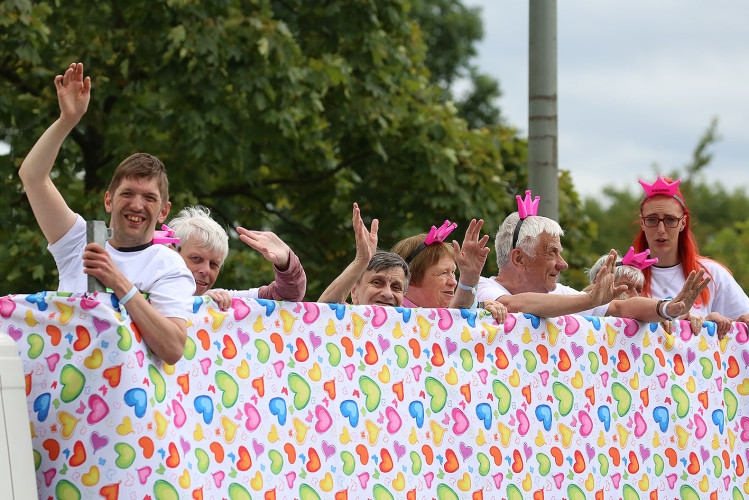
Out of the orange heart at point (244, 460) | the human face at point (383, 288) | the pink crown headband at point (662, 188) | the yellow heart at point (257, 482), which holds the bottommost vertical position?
the yellow heart at point (257, 482)

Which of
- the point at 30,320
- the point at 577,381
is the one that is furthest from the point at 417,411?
the point at 30,320

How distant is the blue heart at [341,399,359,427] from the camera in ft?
12.5

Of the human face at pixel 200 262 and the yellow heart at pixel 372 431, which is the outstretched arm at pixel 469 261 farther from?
→ the human face at pixel 200 262

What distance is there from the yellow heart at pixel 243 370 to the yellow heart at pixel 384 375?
1.82 feet

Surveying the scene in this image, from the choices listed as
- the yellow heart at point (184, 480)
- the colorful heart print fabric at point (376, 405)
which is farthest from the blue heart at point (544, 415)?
the yellow heart at point (184, 480)

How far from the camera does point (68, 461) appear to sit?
3.14 m

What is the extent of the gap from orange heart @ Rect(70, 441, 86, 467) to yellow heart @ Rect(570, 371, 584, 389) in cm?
220

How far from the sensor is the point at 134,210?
3.57 metres

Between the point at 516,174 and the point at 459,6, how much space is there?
19741mm

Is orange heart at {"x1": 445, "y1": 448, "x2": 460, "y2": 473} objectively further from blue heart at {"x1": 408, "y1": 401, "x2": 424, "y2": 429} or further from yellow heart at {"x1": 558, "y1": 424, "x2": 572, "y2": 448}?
yellow heart at {"x1": 558, "y1": 424, "x2": 572, "y2": 448}

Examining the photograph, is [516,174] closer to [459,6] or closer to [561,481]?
[561,481]

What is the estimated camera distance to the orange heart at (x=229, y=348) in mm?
3556

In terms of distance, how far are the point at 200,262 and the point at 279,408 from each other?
1007 millimetres

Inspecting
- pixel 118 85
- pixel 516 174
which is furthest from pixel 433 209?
pixel 118 85
